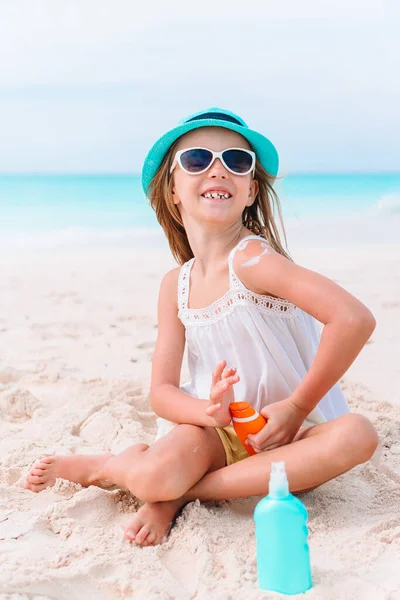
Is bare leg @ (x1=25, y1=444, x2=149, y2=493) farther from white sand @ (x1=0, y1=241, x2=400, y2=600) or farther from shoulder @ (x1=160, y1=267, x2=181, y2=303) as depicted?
shoulder @ (x1=160, y1=267, x2=181, y2=303)

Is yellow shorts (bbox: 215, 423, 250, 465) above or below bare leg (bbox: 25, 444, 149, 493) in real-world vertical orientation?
above

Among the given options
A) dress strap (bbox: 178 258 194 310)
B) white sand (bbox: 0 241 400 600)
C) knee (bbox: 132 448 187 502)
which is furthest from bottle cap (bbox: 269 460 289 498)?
dress strap (bbox: 178 258 194 310)

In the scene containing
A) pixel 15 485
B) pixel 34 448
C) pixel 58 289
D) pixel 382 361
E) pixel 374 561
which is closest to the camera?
pixel 374 561

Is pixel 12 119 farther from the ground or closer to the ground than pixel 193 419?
farther from the ground

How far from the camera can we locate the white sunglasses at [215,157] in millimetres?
2928

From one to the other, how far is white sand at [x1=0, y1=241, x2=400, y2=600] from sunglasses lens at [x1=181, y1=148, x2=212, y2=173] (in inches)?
51.1

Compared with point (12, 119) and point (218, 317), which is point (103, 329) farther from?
point (12, 119)

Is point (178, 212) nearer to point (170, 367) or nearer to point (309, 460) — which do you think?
point (170, 367)

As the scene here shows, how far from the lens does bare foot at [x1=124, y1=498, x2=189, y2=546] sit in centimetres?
240

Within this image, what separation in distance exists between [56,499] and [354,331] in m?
1.30

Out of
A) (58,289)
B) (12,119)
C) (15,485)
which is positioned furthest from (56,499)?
(12,119)

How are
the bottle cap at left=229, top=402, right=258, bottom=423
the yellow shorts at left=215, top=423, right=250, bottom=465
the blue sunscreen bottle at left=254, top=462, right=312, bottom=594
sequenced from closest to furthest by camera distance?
1. the blue sunscreen bottle at left=254, top=462, right=312, bottom=594
2. the bottle cap at left=229, top=402, right=258, bottom=423
3. the yellow shorts at left=215, top=423, right=250, bottom=465

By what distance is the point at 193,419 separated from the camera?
2732 millimetres

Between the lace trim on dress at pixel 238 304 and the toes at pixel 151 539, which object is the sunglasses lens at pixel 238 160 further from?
the toes at pixel 151 539
